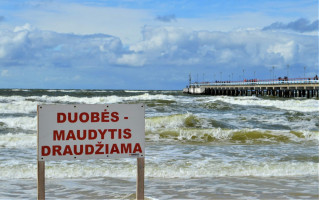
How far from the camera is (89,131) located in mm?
4660

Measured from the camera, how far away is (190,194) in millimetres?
6922

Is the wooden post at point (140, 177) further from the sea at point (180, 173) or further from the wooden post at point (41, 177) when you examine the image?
the wooden post at point (41, 177)

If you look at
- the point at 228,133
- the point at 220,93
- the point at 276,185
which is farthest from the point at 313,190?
the point at 220,93

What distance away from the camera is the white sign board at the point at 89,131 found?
4564mm

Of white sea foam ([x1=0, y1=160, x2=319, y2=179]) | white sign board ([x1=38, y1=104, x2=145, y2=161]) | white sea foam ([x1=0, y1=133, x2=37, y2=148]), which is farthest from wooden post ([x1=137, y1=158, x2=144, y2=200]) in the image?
white sea foam ([x1=0, y1=133, x2=37, y2=148])

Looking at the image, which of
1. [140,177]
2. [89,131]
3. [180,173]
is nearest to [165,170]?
[180,173]

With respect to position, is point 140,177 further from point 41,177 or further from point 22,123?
point 22,123

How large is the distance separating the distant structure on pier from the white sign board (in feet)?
206

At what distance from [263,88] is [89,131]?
3061 inches

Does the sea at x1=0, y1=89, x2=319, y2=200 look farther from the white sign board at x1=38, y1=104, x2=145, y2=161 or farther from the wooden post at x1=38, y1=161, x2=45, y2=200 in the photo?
the wooden post at x1=38, y1=161, x2=45, y2=200

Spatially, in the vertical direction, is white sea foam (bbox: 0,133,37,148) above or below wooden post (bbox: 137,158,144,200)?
below

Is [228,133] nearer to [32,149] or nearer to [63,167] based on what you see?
[32,149]

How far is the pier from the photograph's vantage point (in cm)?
→ 6806

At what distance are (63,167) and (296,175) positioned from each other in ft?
15.5
